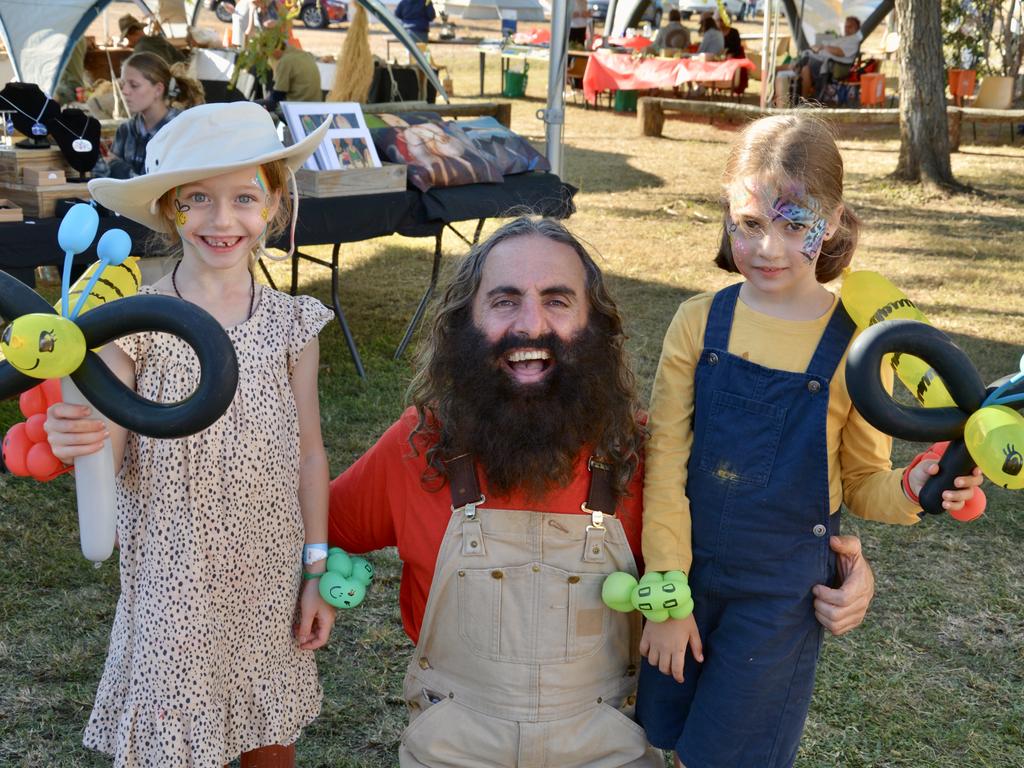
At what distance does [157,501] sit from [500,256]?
30.6 inches

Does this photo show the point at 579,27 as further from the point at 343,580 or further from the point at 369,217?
the point at 343,580

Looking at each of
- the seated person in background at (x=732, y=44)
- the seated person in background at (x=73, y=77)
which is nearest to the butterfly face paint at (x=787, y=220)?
the seated person in background at (x=73, y=77)

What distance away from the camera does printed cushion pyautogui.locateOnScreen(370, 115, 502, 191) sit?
555 centimetres

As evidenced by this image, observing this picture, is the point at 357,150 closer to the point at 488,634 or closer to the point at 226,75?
the point at 488,634

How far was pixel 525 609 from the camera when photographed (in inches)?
74.9

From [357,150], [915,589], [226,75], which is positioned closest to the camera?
[915,589]

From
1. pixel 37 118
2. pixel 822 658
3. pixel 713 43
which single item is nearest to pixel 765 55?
pixel 713 43

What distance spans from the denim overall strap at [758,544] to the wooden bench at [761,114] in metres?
10.8

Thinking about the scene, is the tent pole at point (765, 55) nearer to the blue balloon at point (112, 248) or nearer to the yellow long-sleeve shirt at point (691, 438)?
the yellow long-sleeve shirt at point (691, 438)

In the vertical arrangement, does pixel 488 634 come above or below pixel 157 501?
below

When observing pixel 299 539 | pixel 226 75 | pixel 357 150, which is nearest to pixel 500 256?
pixel 299 539

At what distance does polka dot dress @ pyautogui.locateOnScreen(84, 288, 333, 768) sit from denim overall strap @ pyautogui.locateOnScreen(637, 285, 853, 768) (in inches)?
31.1

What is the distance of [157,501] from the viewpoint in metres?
1.96

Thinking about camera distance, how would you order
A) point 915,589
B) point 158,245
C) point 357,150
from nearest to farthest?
point 915,589 → point 158,245 → point 357,150
